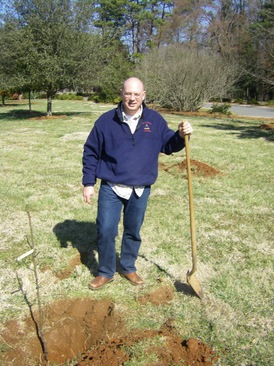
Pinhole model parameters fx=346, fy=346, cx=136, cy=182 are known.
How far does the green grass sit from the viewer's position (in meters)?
2.78

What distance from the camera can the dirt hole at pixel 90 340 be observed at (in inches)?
94.0

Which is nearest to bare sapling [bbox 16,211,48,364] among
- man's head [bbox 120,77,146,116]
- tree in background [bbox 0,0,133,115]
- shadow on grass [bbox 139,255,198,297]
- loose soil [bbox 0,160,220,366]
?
loose soil [bbox 0,160,220,366]

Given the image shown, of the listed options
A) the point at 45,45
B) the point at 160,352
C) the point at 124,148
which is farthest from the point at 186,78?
the point at 160,352

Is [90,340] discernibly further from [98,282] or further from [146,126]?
[146,126]

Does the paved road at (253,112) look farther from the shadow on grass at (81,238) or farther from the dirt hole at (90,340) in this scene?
the dirt hole at (90,340)

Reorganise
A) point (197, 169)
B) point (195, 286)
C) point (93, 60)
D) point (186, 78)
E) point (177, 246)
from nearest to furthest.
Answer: point (195, 286), point (177, 246), point (197, 169), point (93, 60), point (186, 78)

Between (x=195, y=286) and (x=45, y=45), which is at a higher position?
(x=45, y=45)

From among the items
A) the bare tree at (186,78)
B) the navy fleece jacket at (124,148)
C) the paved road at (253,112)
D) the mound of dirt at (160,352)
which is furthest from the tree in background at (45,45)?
the mound of dirt at (160,352)

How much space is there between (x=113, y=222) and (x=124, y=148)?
0.64 m

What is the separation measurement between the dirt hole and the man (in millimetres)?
545

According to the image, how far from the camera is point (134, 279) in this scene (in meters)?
3.24

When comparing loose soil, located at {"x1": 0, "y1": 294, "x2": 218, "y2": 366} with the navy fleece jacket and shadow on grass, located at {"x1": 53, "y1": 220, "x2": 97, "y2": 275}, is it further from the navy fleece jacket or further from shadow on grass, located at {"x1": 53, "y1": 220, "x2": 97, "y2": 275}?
the navy fleece jacket

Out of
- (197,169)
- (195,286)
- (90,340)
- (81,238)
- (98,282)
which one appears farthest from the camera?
(197,169)

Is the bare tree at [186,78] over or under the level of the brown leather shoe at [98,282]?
over
